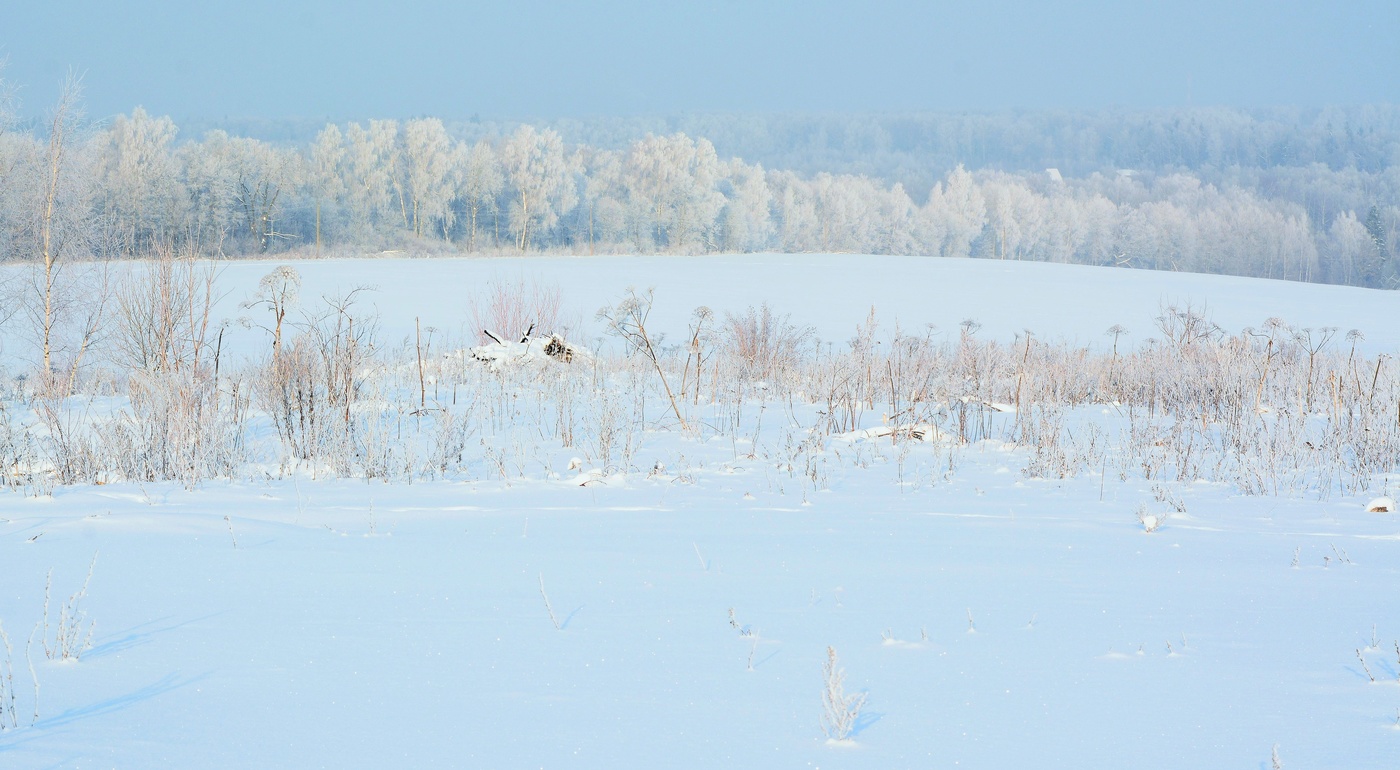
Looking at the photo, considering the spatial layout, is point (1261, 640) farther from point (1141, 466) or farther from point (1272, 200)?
point (1272, 200)

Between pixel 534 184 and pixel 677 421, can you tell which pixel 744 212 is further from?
pixel 677 421

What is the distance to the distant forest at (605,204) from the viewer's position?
3469 cm

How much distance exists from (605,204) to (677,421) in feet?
186

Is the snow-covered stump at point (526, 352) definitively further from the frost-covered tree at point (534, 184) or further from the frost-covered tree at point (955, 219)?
the frost-covered tree at point (955, 219)

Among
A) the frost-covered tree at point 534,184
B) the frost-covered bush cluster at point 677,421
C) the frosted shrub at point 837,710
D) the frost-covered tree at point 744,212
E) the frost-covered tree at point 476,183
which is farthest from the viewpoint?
the frost-covered tree at point 744,212

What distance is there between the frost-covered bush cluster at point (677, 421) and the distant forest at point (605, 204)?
7.69 metres

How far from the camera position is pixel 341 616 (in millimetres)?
3021

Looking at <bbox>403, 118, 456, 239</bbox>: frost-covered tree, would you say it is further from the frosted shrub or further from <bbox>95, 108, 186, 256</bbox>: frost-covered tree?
the frosted shrub

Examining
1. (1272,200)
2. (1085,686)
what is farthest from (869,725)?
(1272,200)

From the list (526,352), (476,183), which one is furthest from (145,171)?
(526,352)

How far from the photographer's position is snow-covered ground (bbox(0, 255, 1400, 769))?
7.20 ft

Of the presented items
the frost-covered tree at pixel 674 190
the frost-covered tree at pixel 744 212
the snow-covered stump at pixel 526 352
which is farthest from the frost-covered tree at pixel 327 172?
the snow-covered stump at pixel 526 352

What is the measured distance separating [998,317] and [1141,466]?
2528cm

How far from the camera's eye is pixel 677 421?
9391mm
